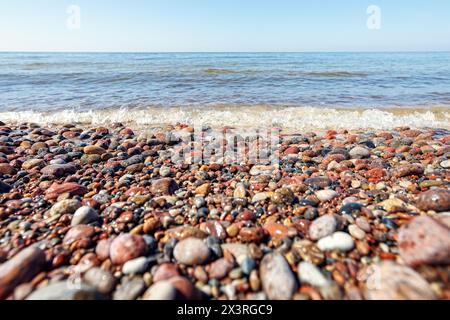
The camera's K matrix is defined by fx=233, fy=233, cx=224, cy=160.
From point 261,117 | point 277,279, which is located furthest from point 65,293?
point 261,117

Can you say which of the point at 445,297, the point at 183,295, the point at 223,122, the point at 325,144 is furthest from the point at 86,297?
the point at 223,122

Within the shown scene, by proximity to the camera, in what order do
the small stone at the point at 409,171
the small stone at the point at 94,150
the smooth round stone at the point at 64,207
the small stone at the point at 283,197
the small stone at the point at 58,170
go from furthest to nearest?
the small stone at the point at 94,150 → the small stone at the point at 58,170 → the small stone at the point at 409,171 → the small stone at the point at 283,197 → the smooth round stone at the point at 64,207

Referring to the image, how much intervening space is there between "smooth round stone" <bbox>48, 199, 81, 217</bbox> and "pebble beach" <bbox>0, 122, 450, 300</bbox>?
0.03 ft

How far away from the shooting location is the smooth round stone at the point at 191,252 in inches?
Answer: 70.9

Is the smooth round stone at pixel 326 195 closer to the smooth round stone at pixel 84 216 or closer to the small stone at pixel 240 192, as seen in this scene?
the small stone at pixel 240 192

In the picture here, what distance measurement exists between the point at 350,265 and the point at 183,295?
1.22 metres

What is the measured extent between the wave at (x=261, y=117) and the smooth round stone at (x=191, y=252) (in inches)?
182

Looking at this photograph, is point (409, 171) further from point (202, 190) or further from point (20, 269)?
point (20, 269)

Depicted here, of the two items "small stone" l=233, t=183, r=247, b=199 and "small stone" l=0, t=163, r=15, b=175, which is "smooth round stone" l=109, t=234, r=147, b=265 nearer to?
"small stone" l=233, t=183, r=247, b=199

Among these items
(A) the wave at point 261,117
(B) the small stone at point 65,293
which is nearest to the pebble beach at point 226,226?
(B) the small stone at point 65,293

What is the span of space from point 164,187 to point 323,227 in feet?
6.12

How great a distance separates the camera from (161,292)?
1497 mm

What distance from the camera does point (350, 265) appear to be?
172 cm
